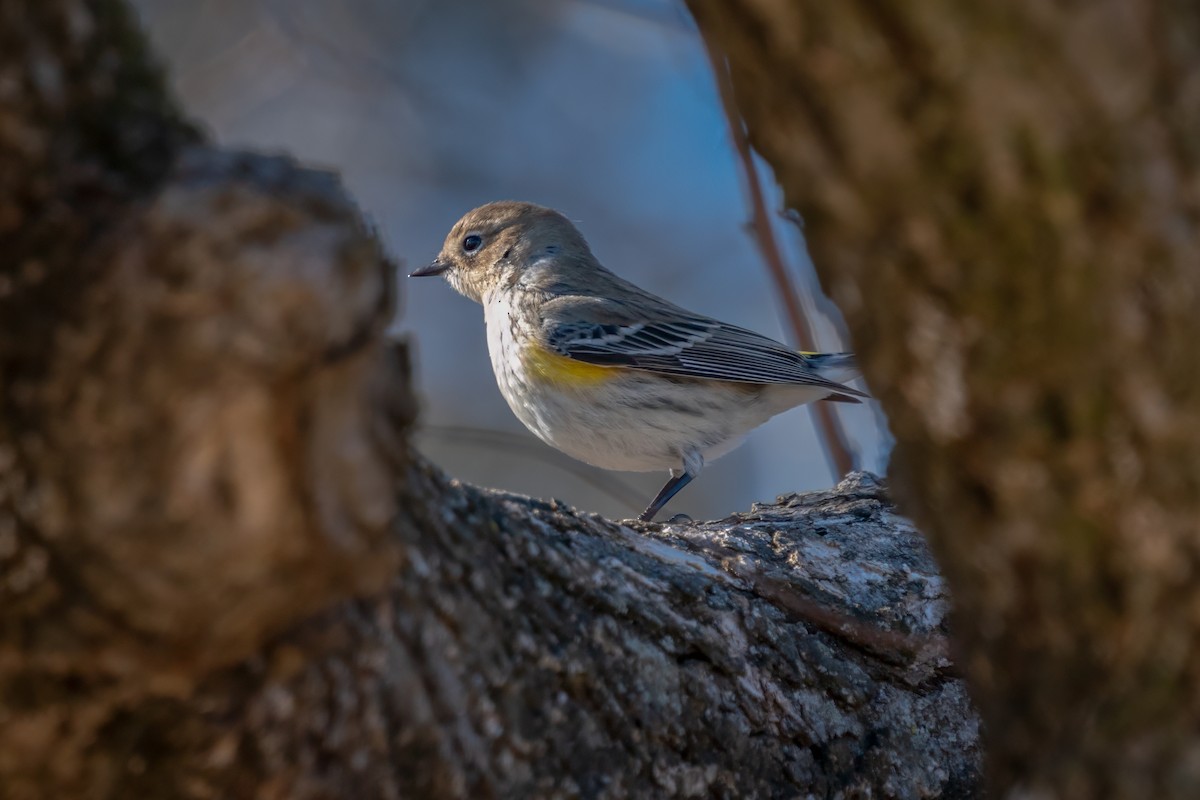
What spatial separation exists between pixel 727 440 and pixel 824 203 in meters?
4.49

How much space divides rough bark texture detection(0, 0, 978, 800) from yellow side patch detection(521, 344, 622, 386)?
3.27 m

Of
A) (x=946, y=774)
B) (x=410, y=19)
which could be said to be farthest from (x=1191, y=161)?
(x=410, y=19)

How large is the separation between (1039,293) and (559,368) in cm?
412

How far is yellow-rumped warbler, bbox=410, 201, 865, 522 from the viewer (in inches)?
200

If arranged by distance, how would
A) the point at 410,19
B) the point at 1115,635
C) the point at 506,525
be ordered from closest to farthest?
the point at 1115,635
the point at 506,525
the point at 410,19

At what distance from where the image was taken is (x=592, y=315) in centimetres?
534

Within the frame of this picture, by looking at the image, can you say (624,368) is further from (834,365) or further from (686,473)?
(834,365)

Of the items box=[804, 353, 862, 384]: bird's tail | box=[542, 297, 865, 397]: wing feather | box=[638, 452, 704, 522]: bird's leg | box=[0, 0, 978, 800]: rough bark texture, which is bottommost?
box=[0, 0, 978, 800]: rough bark texture

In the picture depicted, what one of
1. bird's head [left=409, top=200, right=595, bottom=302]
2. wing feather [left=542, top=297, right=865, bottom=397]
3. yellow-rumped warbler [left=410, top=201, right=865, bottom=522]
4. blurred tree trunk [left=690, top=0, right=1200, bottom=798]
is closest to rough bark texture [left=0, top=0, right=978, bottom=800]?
blurred tree trunk [left=690, top=0, right=1200, bottom=798]

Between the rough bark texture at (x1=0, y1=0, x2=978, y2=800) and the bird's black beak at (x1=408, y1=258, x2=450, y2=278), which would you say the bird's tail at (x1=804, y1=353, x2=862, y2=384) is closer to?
the bird's black beak at (x1=408, y1=258, x2=450, y2=278)

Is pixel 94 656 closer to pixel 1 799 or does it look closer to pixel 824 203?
pixel 1 799

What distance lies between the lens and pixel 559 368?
5.06m

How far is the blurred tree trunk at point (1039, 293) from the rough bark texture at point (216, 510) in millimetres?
515

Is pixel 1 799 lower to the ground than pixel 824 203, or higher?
lower
